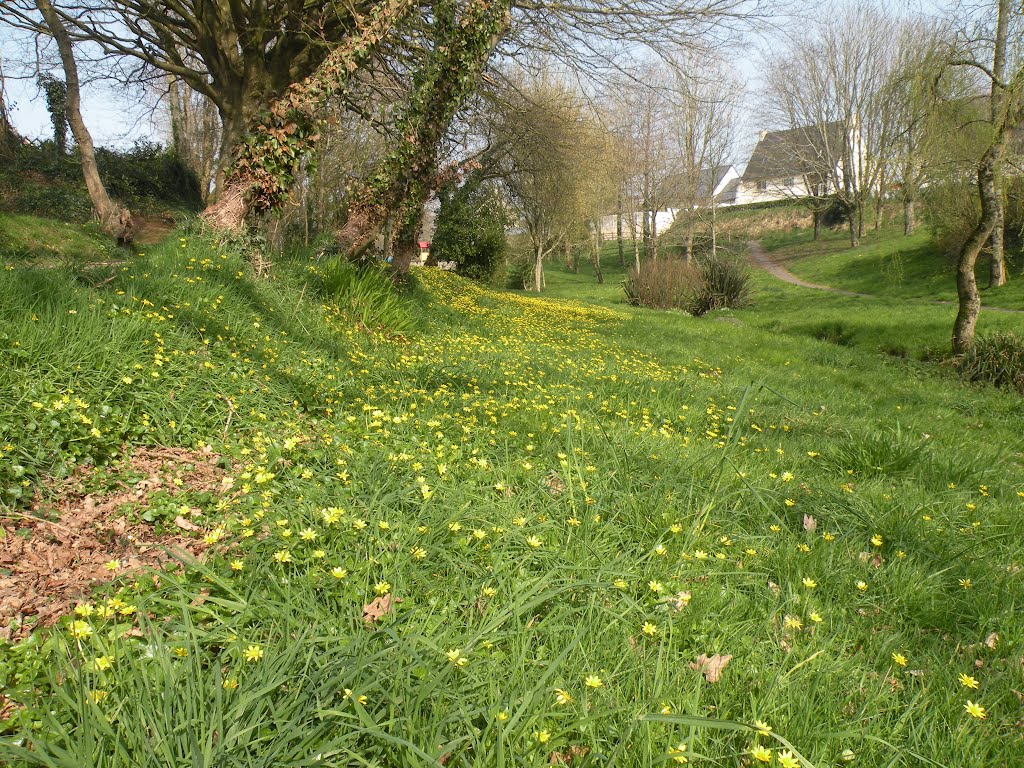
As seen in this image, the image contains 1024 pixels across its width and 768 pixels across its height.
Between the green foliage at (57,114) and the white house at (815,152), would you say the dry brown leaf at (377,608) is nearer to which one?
the green foliage at (57,114)

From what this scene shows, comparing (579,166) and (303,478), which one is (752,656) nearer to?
(303,478)

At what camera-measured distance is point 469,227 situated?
24.2 meters

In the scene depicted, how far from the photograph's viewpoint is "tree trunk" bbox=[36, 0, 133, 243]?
9.31 metres

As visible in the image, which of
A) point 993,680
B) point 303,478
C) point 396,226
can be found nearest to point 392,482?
point 303,478

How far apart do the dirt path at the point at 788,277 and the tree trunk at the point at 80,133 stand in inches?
845

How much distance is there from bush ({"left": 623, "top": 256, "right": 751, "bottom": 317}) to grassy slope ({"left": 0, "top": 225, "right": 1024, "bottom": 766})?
15.2m

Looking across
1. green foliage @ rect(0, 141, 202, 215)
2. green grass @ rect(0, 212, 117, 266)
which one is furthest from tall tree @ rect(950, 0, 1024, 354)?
green foliage @ rect(0, 141, 202, 215)

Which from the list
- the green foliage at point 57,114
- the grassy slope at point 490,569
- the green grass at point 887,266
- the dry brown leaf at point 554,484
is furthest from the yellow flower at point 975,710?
the green foliage at point 57,114

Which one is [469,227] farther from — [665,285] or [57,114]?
[57,114]

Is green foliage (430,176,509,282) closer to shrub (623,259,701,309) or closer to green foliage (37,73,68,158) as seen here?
shrub (623,259,701,309)

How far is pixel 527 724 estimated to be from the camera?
1.43 metres

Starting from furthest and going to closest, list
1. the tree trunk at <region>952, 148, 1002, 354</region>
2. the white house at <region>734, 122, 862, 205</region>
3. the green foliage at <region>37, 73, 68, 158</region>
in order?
the white house at <region>734, 122, 862, 205</region>
the green foliage at <region>37, 73, 68, 158</region>
the tree trunk at <region>952, 148, 1002, 354</region>

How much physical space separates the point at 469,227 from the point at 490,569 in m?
23.3

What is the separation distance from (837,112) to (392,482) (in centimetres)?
3996
